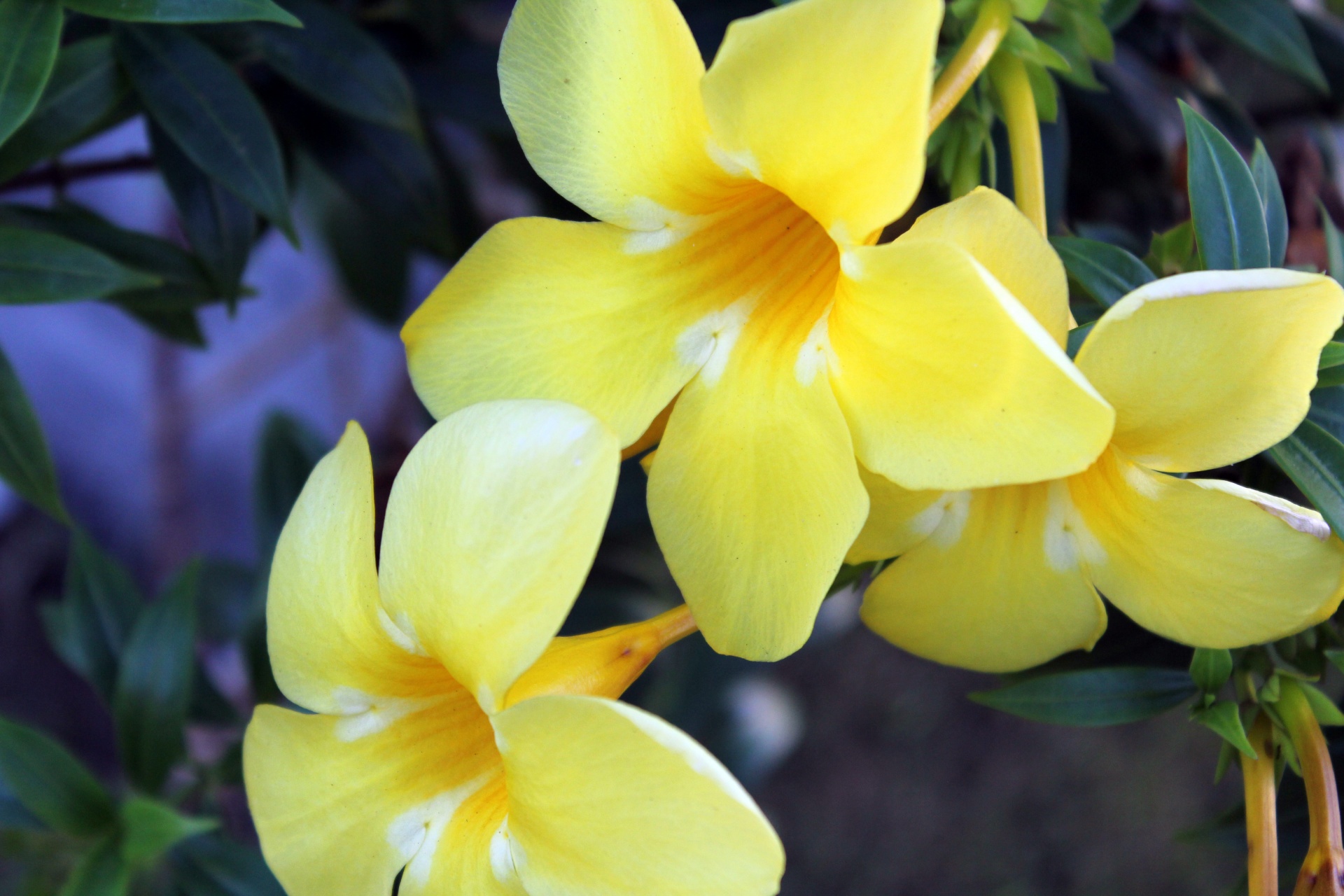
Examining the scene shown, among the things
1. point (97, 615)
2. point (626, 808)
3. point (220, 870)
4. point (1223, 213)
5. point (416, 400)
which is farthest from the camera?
point (416, 400)

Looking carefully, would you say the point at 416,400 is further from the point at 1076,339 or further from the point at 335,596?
the point at 1076,339

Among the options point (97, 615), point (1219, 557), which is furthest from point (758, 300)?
point (97, 615)

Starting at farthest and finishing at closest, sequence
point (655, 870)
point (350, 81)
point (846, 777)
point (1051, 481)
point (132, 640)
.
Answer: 1. point (846, 777)
2. point (132, 640)
3. point (350, 81)
4. point (1051, 481)
5. point (655, 870)

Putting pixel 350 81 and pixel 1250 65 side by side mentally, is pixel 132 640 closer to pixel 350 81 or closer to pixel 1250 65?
pixel 350 81

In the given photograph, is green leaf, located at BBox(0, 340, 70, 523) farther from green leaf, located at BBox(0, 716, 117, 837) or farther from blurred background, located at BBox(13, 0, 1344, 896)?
green leaf, located at BBox(0, 716, 117, 837)

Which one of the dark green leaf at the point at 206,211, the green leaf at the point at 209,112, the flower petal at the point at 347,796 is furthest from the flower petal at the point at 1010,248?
the dark green leaf at the point at 206,211

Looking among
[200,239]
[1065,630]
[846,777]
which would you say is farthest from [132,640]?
[846,777]

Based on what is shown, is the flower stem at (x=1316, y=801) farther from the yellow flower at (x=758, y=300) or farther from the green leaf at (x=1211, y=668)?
the yellow flower at (x=758, y=300)
